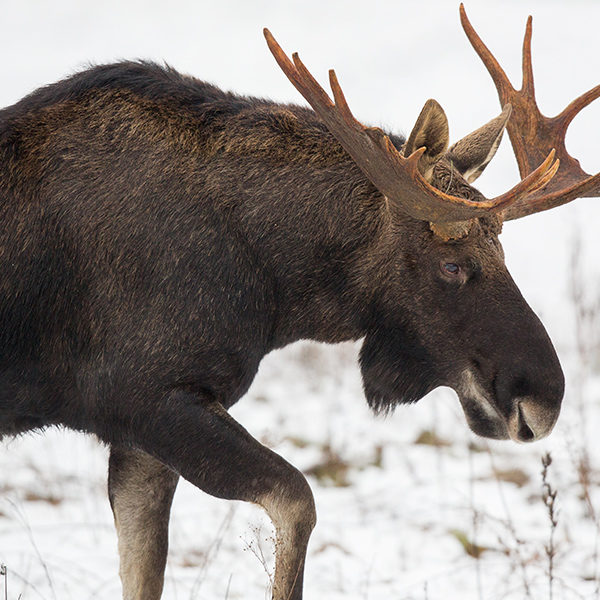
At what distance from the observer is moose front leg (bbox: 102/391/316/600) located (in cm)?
308

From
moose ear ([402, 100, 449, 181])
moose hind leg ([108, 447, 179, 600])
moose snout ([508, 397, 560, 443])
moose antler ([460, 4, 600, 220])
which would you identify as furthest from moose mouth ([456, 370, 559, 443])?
moose hind leg ([108, 447, 179, 600])

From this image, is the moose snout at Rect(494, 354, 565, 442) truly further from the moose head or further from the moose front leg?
the moose front leg

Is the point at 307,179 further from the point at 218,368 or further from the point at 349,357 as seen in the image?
the point at 349,357

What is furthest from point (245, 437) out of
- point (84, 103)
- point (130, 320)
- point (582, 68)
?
point (582, 68)

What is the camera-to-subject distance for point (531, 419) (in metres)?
3.22

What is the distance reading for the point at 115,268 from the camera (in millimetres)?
3244

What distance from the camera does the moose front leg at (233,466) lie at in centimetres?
308

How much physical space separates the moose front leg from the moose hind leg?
21.1 inches

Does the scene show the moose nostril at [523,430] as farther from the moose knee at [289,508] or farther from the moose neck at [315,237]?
the moose knee at [289,508]

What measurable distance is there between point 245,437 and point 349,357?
233 inches

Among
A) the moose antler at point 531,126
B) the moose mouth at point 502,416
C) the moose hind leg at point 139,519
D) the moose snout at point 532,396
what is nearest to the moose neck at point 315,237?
the moose mouth at point 502,416

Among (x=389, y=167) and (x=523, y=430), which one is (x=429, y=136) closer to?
(x=389, y=167)

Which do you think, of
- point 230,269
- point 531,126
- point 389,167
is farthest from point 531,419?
point 531,126

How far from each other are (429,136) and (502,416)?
1.05 meters
